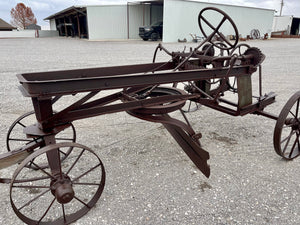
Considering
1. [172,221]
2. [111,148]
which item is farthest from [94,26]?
[172,221]

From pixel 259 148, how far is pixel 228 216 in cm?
137

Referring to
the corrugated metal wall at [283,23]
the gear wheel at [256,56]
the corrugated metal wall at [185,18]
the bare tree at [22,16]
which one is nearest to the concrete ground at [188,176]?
the gear wheel at [256,56]

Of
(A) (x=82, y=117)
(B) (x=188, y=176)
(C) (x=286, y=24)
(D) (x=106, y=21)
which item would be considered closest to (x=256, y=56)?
(B) (x=188, y=176)

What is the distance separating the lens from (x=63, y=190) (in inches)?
71.9

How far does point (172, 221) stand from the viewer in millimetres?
1993

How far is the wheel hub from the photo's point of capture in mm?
1809

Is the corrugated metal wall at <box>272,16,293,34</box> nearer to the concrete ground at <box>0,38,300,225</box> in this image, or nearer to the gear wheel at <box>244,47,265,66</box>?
the concrete ground at <box>0,38,300,225</box>

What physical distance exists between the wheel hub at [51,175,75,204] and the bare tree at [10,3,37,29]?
56.3 metres

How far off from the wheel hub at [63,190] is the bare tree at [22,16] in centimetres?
5628

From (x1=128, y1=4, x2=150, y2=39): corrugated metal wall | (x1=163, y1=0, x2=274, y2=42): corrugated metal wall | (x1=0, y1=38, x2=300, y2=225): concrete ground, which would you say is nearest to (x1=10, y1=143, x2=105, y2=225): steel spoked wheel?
(x1=0, y1=38, x2=300, y2=225): concrete ground

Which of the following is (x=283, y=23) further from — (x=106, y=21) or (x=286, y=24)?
(x=106, y=21)

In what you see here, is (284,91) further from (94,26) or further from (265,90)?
(94,26)

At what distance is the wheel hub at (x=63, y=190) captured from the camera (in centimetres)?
181

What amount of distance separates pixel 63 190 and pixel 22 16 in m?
58.9
